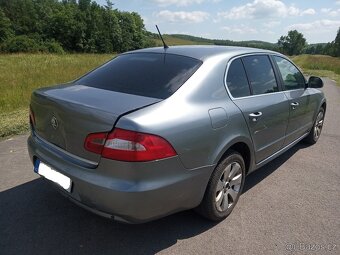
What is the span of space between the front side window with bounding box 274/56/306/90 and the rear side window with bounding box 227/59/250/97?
3.41ft

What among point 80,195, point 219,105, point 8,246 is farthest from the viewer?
point 219,105

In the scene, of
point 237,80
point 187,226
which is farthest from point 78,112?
point 237,80

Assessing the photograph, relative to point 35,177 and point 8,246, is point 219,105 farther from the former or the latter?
point 35,177

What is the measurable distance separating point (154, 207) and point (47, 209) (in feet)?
4.77

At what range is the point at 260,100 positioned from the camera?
A: 3.49 meters

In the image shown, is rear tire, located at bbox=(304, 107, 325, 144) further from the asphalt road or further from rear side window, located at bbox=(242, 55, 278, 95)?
rear side window, located at bbox=(242, 55, 278, 95)

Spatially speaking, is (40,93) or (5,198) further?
(5,198)

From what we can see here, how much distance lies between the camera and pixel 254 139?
3.35 metres

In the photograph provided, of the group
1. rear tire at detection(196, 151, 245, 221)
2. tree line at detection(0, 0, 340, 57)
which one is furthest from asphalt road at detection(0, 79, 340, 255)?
tree line at detection(0, 0, 340, 57)

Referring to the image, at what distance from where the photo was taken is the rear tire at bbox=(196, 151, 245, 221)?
2.91 meters

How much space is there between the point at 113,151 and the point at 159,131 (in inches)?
14.1

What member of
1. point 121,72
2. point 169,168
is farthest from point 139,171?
point 121,72

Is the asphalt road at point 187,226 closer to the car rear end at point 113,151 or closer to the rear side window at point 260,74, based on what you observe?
the car rear end at point 113,151

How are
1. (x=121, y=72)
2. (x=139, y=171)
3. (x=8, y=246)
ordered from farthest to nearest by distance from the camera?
(x=121, y=72) < (x=8, y=246) < (x=139, y=171)
